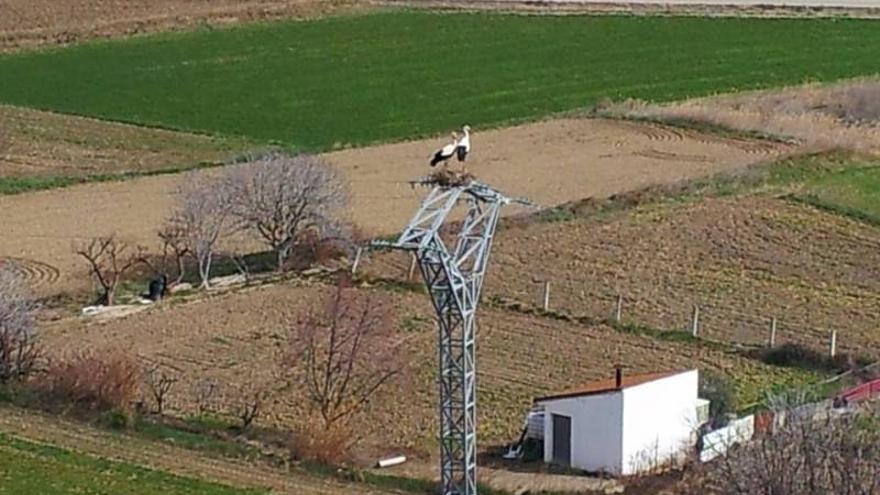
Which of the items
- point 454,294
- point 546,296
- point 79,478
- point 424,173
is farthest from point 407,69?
point 454,294

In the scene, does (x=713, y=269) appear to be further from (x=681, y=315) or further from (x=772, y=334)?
(x=772, y=334)

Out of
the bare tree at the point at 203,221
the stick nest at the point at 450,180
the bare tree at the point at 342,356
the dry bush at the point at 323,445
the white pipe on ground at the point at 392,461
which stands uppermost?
the stick nest at the point at 450,180

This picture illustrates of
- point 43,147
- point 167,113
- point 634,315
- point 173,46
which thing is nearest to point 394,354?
point 634,315

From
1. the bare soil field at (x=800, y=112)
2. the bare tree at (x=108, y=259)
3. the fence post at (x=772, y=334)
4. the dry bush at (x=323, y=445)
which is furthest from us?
the bare soil field at (x=800, y=112)

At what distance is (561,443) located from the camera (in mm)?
32969

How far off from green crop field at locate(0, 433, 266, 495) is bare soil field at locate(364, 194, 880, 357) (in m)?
11.5

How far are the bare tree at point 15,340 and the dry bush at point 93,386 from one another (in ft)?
1.30

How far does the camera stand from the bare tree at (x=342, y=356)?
112ft

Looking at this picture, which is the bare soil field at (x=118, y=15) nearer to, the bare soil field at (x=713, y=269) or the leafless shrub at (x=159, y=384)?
the bare soil field at (x=713, y=269)

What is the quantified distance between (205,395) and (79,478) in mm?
4890

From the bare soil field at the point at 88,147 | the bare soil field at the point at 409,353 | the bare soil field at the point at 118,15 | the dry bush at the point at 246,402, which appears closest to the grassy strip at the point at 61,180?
the bare soil field at the point at 88,147

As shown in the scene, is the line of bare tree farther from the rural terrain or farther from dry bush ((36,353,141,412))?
dry bush ((36,353,141,412))

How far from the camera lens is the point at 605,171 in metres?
53.8

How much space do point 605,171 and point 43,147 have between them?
14.8 metres
